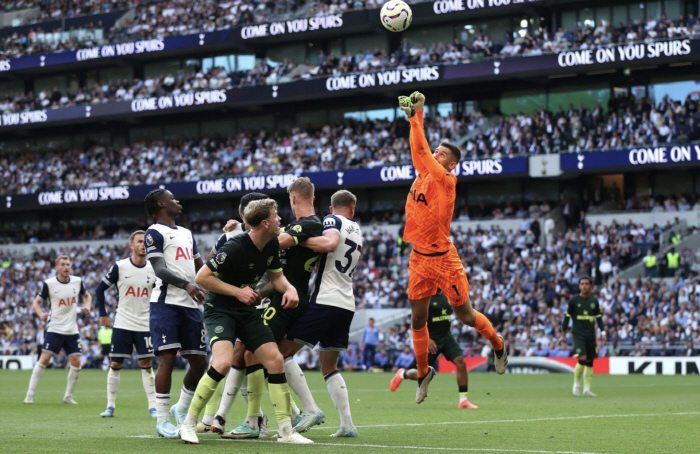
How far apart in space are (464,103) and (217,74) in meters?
13.8

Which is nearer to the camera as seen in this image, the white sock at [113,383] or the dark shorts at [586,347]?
the white sock at [113,383]

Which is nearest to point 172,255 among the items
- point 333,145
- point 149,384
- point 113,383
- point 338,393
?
point 338,393

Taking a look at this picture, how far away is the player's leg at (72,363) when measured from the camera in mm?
17031

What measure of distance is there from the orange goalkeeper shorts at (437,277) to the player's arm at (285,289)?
231 cm

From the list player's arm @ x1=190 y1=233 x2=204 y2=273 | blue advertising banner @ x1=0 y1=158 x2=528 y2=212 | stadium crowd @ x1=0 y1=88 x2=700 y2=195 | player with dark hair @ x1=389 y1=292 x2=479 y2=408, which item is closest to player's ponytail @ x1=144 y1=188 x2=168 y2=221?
player's arm @ x1=190 y1=233 x2=204 y2=273

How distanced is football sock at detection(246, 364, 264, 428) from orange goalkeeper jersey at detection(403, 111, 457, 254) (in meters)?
2.45

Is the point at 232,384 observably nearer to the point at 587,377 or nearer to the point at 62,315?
the point at 62,315

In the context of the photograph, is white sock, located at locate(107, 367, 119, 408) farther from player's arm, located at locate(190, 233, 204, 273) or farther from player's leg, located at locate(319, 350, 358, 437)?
player's leg, located at locate(319, 350, 358, 437)

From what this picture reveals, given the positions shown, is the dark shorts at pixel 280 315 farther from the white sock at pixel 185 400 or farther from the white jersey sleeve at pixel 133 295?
the white jersey sleeve at pixel 133 295

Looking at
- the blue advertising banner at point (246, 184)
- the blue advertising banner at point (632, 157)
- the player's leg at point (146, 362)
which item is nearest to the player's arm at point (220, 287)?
the player's leg at point (146, 362)

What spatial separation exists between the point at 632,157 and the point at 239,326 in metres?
30.5

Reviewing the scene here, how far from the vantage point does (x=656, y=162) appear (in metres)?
36.3

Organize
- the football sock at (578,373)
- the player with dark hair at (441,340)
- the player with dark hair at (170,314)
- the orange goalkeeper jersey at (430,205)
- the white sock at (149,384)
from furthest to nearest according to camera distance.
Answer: the football sock at (578,373) < the player with dark hair at (441,340) < the white sock at (149,384) < the orange goalkeeper jersey at (430,205) < the player with dark hair at (170,314)

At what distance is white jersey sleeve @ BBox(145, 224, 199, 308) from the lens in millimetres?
10094
